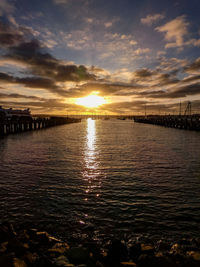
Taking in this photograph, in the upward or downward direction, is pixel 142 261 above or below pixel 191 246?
above

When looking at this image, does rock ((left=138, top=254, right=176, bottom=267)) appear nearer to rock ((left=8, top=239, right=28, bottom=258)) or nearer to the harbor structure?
rock ((left=8, top=239, right=28, bottom=258))

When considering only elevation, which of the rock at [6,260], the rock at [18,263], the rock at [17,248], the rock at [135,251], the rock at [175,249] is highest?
the rock at [6,260]

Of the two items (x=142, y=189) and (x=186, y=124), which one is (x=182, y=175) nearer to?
(x=142, y=189)

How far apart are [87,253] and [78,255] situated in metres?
0.25

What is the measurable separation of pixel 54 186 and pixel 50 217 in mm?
3293

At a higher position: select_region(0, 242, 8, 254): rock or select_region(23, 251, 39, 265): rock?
select_region(0, 242, 8, 254): rock

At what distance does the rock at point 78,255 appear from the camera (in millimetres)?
4227

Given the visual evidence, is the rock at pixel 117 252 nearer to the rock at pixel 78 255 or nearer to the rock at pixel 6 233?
the rock at pixel 78 255

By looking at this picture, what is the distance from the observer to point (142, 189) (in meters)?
9.68

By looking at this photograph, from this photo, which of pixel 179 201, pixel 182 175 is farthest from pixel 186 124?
pixel 179 201

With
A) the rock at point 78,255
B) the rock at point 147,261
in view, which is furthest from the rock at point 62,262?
the rock at point 147,261

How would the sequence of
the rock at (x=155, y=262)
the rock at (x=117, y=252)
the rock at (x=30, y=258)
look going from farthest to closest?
the rock at (x=117, y=252) → the rock at (x=30, y=258) → the rock at (x=155, y=262)

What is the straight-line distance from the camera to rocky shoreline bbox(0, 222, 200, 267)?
4.04 metres

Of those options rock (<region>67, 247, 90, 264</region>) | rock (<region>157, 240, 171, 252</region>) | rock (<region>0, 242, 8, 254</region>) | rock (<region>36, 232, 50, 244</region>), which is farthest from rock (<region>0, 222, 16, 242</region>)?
rock (<region>157, 240, 171, 252</region>)
